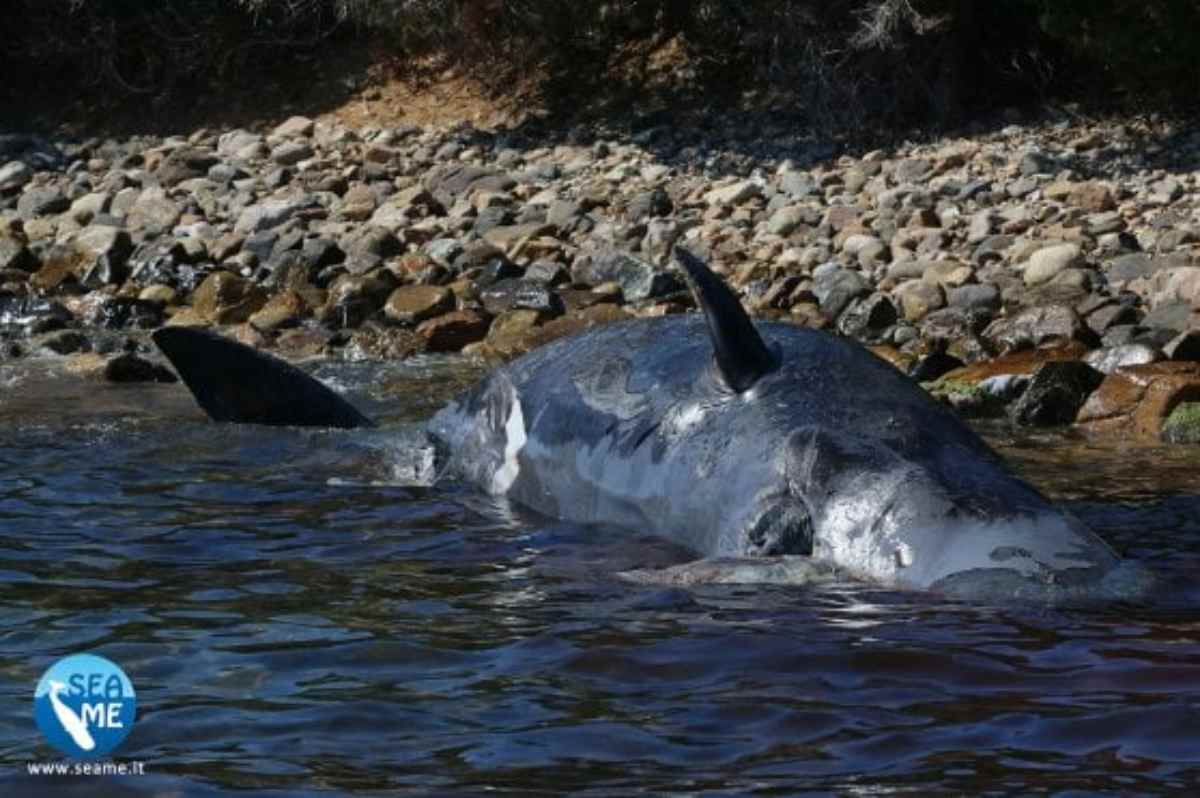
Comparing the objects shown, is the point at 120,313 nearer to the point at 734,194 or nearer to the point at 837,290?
the point at 734,194

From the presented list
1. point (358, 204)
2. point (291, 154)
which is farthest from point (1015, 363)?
point (291, 154)

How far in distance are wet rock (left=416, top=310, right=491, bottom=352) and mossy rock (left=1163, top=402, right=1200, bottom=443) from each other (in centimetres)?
508

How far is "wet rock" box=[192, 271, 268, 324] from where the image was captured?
14.9 metres

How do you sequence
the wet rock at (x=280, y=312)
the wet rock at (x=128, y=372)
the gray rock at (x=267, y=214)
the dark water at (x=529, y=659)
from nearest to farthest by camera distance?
the dark water at (x=529, y=659)
the wet rock at (x=128, y=372)
the wet rock at (x=280, y=312)
the gray rock at (x=267, y=214)

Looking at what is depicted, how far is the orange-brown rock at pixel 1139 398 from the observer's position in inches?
402

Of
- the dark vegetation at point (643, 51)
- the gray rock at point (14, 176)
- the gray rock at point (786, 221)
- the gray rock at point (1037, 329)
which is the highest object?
the dark vegetation at point (643, 51)

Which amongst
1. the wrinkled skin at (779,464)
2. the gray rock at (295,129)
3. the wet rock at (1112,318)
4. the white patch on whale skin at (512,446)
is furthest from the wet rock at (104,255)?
the white patch on whale skin at (512,446)

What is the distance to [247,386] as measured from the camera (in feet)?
30.2

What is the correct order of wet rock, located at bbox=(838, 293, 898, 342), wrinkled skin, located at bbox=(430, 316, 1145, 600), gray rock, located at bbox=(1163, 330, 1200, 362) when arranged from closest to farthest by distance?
1. wrinkled skin, located at bbox=(430, 316, 1145, 600)
2. gray rock, located at bbox=(1163, 330, 1200, 362)
3. wet rock, located at bbox=(838, 293, 898, 342)

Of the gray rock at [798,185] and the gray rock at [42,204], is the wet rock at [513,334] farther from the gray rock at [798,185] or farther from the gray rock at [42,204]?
the gray rock at [42,204]

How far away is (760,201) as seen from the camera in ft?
52.3

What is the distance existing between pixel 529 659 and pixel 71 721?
1.28 metres

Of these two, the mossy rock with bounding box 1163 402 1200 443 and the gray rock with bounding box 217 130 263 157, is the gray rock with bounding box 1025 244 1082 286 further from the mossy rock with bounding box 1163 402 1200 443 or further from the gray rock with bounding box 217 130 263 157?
the gray rock with bounding box 217 130 263 157

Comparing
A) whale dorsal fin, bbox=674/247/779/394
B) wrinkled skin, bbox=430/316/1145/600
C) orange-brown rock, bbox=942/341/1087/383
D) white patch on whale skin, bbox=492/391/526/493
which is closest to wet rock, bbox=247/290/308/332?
orange-brown rock, bbox=942/341/1087/383
